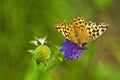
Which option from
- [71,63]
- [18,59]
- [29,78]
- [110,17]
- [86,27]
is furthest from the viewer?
[110,17]

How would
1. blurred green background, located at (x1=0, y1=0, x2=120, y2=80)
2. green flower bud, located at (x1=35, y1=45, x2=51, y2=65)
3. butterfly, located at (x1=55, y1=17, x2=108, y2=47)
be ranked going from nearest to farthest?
1. butterfly, located at (x1=55, y1=17, x2=108, y2=47)
2. green flower bud, located at (x1=35, y1=45, x2=51, y2=65)
3. blurred green background, located at (x1=0, y1=0, x2=120, y2=80)

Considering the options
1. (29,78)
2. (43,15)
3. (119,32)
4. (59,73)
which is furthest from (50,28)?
(119,32)

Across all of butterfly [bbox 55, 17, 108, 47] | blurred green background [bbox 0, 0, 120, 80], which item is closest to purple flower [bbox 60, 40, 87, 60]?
butterfly [bbox 55, 17, 108, 47]

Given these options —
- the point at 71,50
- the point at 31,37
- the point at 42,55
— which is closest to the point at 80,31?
the point at 71,50

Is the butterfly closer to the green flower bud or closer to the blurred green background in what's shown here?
the green flower bud

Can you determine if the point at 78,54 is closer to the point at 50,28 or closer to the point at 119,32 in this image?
the point at 50,28

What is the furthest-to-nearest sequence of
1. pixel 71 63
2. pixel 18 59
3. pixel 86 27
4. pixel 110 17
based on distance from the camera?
1. pixel 110 17
2. pixel 71 63
3. pixel 18 59
4. pixel 86 27

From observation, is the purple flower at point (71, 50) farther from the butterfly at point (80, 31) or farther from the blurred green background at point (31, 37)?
the blurred green background at point (31, 37)
